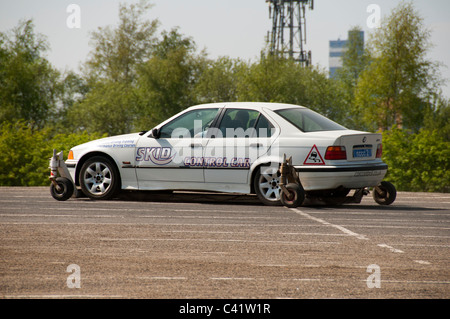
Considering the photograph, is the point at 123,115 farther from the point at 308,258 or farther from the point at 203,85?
the point at 308,258

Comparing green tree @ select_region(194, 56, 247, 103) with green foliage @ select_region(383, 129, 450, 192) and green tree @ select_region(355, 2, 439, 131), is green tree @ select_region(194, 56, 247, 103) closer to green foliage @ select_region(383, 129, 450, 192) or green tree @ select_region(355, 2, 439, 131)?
green tree @ select_region(355, 2, 439, 131)

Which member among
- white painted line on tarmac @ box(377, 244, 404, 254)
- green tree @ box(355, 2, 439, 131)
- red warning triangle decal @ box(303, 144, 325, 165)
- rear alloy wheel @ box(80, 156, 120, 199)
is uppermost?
green tree @ box(355, 2, 439, 131)

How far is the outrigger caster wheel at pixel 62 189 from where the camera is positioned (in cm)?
1206

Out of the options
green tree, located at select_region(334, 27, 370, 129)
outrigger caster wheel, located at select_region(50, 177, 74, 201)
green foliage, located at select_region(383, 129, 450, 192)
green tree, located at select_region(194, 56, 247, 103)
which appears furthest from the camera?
green tree, located at select_region(334, 27, 370, 129)

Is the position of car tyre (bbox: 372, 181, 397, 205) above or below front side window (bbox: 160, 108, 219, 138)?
below

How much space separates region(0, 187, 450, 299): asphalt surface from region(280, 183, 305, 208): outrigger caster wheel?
0.13m

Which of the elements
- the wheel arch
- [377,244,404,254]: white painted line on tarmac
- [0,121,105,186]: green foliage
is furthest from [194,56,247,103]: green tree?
[377,244,404,254]: white painted line on tarmac

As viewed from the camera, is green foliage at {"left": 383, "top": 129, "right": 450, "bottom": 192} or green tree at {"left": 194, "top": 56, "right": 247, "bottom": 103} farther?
green tree at {"left": 194, "top": 56, "right": 247, "bottom": 103}

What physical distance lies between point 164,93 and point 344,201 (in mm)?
58726

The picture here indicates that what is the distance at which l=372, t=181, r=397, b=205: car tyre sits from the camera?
1188 centimetres

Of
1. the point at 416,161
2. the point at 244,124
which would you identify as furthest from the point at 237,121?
the point at 416,161

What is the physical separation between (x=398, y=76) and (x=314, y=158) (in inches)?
1461
